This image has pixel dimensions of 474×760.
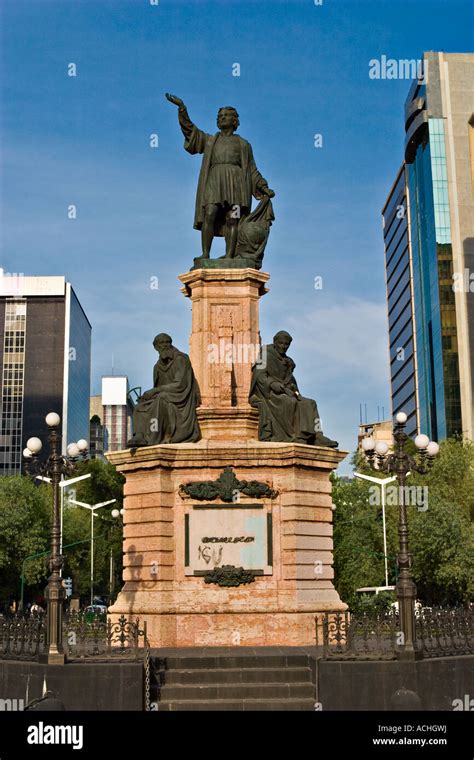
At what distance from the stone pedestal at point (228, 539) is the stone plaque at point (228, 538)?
0.02m

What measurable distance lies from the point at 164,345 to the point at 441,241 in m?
97.3

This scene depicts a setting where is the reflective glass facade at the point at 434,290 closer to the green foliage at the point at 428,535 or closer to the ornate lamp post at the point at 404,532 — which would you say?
the green foliage at the point at 428,535

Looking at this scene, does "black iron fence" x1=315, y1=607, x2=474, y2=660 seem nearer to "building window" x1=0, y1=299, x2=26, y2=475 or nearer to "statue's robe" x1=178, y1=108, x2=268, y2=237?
"statue's robe" x1=178, y1=108, x2=268, y2=237

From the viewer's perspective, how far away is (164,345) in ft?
75.4

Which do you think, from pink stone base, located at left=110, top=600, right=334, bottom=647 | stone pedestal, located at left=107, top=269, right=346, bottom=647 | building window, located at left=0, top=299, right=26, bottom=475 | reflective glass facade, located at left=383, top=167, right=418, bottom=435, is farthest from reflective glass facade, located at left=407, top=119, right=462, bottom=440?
pink stone base, located at left=110, top=600, right=334, bottom=647

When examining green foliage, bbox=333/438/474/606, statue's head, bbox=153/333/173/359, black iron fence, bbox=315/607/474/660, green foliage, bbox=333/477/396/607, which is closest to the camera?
black iron fence, bbox=315/607/474/660

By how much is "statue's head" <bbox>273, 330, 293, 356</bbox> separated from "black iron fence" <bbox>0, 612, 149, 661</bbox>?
24.5 feet

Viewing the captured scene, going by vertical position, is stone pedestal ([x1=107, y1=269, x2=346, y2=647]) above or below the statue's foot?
below

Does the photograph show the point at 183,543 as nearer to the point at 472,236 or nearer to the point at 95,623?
the point at 95,623

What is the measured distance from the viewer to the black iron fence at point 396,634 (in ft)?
58.3

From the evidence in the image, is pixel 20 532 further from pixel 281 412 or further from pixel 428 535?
pixel 281 412

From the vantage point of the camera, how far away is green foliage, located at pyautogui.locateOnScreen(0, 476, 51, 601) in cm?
6188

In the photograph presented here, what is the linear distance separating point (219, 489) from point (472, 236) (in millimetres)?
99938

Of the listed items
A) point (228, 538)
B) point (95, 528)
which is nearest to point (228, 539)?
point (228, 538)
